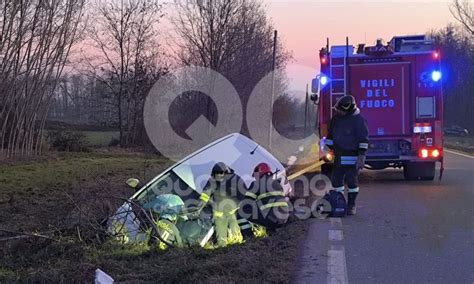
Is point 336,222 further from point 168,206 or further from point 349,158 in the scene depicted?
point 168,206

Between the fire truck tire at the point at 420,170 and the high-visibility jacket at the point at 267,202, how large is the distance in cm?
624

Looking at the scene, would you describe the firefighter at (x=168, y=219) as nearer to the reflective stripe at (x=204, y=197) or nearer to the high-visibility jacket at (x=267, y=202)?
the reflective stripe at (x=204, y=197)

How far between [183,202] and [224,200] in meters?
0.67

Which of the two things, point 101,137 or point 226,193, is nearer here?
point 226,193

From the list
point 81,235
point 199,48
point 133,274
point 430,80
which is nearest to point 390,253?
point 133,274

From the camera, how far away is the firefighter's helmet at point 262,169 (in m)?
7.91

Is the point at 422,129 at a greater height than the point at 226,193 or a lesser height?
greater

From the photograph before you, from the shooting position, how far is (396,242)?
6273 millimetres

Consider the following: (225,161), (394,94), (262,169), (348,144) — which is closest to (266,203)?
(262,169)

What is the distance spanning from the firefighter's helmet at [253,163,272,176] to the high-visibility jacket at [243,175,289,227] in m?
0.85

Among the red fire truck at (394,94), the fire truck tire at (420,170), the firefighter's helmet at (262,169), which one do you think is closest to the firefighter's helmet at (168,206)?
the firefighter's helmet at (262,169)

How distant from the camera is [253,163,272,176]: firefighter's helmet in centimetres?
791

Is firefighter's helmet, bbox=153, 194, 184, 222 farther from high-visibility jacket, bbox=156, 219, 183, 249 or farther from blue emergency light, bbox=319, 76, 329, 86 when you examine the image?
blue emergency light, bbox=319, 76, 329, 86

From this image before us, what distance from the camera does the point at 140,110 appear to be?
1061 inches
